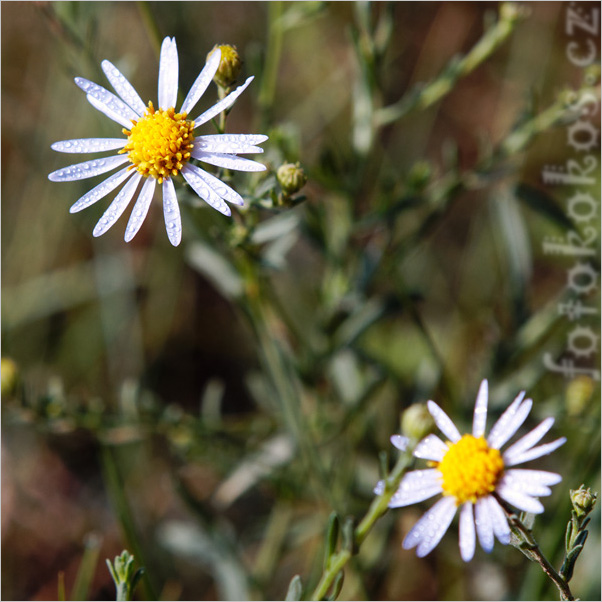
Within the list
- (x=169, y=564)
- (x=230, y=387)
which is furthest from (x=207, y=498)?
(x=230, y=387)

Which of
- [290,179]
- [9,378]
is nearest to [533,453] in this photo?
[290,179]

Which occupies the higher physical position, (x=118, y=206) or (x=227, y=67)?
(x=227, y=67)

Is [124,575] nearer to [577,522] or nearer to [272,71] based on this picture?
[577,522]

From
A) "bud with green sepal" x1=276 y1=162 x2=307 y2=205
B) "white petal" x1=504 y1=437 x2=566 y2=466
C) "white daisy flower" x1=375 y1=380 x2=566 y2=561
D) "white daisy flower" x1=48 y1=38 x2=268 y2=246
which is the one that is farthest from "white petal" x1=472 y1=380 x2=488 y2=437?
"white daisy flower" x1=48 y1=38 x2=268 y2=246

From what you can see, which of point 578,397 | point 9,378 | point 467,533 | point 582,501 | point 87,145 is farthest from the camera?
point 578,397

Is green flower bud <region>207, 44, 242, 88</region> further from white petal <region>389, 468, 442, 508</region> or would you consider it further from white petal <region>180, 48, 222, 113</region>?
white petal <region>389, 468, 442, 508</region>

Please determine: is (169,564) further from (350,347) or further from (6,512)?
(350,347)
